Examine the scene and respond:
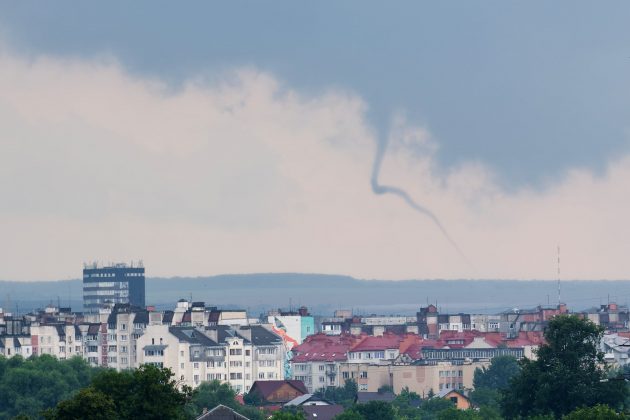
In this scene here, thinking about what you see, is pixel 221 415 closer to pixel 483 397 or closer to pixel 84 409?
pixel 84 409

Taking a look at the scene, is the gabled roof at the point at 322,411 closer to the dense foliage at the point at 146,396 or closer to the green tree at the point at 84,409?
the dense foliage at the point at 146,396

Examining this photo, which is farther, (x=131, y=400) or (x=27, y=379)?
(x=27, y=379)

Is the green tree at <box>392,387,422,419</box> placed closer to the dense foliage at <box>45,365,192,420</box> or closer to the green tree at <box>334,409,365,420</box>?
the green tree at <box>334,409,365,420</box>

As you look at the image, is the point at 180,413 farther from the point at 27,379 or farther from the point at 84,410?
the point at 27,379

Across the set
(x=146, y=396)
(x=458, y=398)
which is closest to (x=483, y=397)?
(x=458, y=398)

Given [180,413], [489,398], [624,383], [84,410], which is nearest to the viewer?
[84,410]

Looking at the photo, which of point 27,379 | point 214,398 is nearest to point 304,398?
point 214,398

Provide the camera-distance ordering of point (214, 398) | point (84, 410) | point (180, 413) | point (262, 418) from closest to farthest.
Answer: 1. point (84, 410)
2. point (180, 413)
3. point (262, 418)
4. point (214, 398)

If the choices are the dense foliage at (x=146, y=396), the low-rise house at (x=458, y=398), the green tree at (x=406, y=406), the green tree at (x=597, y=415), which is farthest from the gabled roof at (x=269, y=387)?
the dense foliage at (x=146, y=396)
